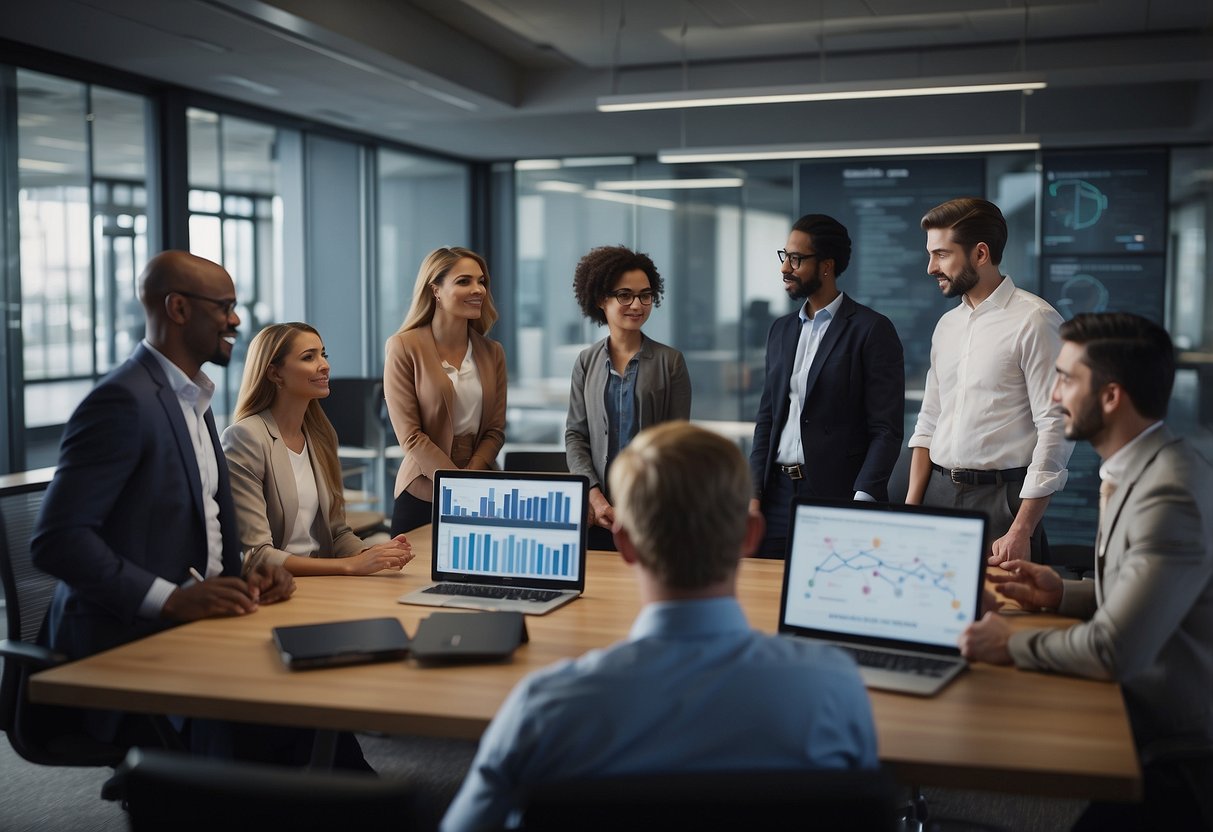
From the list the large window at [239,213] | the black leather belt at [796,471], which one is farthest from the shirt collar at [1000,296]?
the large window at [239,213]

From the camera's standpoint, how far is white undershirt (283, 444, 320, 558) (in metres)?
3.09

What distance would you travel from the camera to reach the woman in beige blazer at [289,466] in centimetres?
297

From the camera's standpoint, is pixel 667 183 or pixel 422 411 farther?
pixel 667 183

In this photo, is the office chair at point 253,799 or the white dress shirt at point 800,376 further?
the white dress shirt at point 800,376

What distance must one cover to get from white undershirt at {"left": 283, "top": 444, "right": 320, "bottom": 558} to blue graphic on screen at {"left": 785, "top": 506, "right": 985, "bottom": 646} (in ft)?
4.71

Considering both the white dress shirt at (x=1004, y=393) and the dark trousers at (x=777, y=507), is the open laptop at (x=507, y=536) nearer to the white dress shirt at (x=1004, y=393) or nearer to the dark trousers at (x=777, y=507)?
the dark trousers at (x=777, y=507)

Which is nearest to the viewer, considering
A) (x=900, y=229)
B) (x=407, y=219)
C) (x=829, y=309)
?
(x=829, y=309)

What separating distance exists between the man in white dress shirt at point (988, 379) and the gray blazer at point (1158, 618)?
3.96ft

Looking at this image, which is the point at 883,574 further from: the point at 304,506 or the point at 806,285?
the point at 806,285

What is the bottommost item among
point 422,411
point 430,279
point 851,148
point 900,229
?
point 422,411

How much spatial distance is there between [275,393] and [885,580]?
69.6 inches

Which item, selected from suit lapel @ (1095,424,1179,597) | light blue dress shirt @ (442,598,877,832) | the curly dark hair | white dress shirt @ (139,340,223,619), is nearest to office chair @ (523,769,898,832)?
light blue dress shirt @ (442,598,877,832)

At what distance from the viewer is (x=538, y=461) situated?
429 centimetres

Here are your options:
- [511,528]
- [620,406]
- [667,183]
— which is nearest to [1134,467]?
[511,528]
